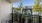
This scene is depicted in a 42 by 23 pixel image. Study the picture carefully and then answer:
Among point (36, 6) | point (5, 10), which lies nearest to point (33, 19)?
point (36, 6)

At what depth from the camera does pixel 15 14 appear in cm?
140

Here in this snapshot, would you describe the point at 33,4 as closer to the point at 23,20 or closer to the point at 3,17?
the point at 23,20

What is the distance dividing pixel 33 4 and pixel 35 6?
0.05 metres

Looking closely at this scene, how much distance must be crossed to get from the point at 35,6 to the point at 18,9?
288 mm

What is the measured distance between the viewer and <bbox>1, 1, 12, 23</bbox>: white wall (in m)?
1.40

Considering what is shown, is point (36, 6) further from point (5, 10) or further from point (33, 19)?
point (5, 10)

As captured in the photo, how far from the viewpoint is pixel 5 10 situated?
141 centimetres

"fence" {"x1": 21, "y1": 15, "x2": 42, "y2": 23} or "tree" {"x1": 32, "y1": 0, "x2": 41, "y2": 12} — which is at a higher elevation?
"tree" {"x1": 32, "y1": 0, "x2": 41, "y2": 12}

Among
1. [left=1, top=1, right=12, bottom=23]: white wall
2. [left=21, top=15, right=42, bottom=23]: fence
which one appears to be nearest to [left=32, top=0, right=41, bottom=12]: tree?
[left=21, top=15, right=42, bottom=23]: fence

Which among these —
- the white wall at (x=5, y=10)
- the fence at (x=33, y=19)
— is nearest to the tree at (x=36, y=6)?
the fence at (x=33, y=19)

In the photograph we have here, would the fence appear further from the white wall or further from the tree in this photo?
the white wall

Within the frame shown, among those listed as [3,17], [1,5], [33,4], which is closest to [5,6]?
[1,5]

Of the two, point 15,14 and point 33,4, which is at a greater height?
point 33,4

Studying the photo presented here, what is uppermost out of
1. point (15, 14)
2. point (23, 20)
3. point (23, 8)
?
point (23, 8)
